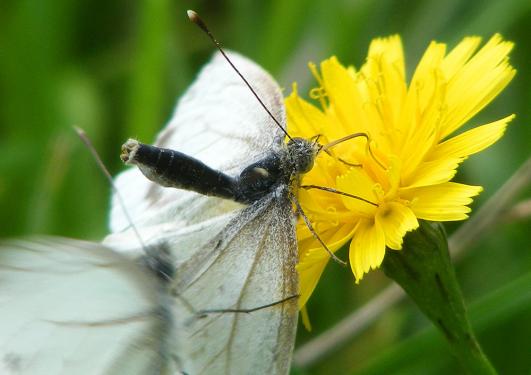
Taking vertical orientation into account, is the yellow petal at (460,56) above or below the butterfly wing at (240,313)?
above

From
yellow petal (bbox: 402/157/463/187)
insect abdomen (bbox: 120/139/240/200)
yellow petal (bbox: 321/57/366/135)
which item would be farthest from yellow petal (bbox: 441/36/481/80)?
insect abdomen (bbox: 120/139/240/200)

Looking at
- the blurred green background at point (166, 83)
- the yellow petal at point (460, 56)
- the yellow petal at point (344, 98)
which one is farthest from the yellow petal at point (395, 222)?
the blurred green background at point (166, 83)

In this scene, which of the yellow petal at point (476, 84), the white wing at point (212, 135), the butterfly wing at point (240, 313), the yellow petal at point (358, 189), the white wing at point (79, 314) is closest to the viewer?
the white wing at point (79, 314)

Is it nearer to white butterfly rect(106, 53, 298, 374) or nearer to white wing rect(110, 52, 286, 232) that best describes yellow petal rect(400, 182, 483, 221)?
white butterfly rect(106, 53, 298, 374)

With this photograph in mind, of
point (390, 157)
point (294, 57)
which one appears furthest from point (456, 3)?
point (390, 157)

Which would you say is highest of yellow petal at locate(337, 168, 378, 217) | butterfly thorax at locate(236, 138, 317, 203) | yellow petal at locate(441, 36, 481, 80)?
butterfly thorax at locate(236, 138, 317, 203)

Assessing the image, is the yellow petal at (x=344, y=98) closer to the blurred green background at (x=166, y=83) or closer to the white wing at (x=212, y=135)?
the white wing at (x=212, y=135)

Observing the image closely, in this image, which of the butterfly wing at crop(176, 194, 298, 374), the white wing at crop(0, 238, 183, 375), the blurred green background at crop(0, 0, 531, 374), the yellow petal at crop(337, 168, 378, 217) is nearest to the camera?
the white wing at crop(0, 238, 183, 375)

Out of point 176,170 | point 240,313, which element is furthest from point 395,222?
point 176,170
